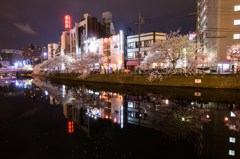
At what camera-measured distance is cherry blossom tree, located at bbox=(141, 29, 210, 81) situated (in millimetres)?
23997

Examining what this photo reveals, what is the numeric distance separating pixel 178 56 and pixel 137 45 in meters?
28.7

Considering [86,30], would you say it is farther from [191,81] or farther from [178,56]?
[191,81]

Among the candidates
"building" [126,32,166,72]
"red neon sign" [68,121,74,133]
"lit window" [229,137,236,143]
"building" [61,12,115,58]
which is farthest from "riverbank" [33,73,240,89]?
"building" [61,12,115,58]

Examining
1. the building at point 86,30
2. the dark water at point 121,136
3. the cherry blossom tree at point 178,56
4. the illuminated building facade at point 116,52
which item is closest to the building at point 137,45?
the illuminated building facade at point 116,52

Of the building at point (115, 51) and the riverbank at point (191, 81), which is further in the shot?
the building at point (115, 51)

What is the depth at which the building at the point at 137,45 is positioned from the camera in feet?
156

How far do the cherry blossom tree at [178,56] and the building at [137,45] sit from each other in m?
22.2

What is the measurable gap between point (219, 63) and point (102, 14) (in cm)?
7428

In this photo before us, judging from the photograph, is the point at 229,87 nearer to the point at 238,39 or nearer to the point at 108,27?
the point at 238,39

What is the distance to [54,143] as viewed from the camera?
5.59 meters

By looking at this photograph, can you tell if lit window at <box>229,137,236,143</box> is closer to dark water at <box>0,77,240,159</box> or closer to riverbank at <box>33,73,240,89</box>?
dark water at <box>0,77,240,159</box>

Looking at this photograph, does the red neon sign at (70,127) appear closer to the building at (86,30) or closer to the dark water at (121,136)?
the dark water at (121,136)

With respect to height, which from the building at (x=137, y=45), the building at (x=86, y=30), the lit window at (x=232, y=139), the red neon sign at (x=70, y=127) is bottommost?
the red neon sign at (x=70, y=127)

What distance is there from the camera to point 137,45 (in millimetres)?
51219
